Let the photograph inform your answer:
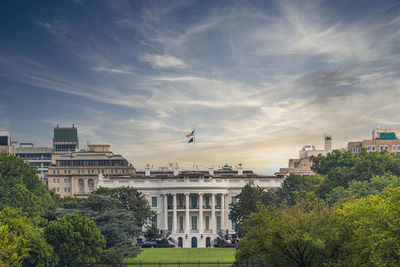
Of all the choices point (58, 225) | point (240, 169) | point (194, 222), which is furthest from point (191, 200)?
point (58, 225)

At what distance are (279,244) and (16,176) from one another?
203 feet

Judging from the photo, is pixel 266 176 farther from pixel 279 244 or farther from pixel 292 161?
pixel 279 244

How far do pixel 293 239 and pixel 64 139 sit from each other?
160 m

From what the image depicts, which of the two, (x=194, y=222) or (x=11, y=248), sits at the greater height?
(x=11, y=248)

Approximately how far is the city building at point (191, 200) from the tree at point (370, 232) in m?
64.3

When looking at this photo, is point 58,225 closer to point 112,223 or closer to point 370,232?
point 112,223

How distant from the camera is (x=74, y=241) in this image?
59.2 meters

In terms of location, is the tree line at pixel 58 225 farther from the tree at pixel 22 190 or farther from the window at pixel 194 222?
the window at pixel 194 222

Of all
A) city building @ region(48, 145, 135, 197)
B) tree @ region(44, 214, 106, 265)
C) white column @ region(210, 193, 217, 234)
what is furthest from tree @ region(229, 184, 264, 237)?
city building @ region(48, 145, 135, 197)

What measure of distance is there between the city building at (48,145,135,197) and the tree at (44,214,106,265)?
102 metres

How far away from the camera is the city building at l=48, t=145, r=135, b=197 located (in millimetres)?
163000

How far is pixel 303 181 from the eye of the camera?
104 meters

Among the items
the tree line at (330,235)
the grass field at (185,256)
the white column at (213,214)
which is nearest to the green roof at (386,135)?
the white column at (213,214)

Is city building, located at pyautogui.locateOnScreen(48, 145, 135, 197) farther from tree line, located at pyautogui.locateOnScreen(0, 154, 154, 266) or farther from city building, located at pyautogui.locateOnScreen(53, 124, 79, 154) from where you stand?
tree line, located at pyautogui.locateOnScreen(0, 154, 154, 266)
